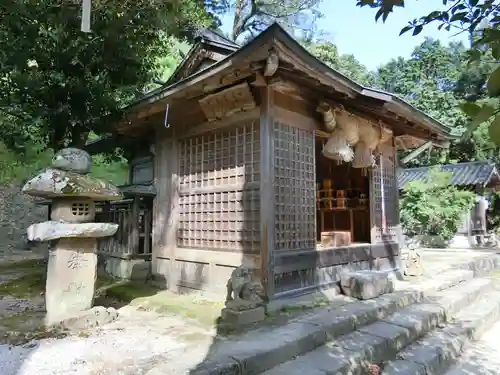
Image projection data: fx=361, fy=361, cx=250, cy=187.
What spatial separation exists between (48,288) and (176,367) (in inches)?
106

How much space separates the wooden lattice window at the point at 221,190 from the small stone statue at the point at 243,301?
2.95 ft

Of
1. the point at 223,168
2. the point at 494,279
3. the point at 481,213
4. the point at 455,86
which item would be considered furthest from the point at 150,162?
the point at 455,86

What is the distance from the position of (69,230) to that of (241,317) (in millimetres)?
2682

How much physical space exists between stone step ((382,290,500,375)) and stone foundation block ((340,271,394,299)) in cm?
107

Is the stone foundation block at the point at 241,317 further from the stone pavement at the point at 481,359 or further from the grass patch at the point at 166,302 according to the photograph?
the stone pavement at the point at 481,359

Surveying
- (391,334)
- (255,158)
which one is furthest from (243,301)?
(255,158)

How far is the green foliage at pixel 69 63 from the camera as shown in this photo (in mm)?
6402

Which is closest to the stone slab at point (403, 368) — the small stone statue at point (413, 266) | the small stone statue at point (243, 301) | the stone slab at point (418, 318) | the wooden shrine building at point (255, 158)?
the stone slab at point (418, 318)

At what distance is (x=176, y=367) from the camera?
354 centimetres

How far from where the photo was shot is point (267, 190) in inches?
227

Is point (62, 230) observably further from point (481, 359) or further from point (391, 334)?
point (481, 359)

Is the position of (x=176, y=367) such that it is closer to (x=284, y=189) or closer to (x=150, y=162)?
(x=284, y=189)

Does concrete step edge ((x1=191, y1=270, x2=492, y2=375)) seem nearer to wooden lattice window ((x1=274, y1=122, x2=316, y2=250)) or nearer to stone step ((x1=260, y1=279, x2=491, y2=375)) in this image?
stone step ((x1=260, y1=279, x2=491, y2=375))

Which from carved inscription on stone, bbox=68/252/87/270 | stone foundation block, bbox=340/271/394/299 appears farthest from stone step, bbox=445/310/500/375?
carved inscription on stone, bbox=68/252/87/270
